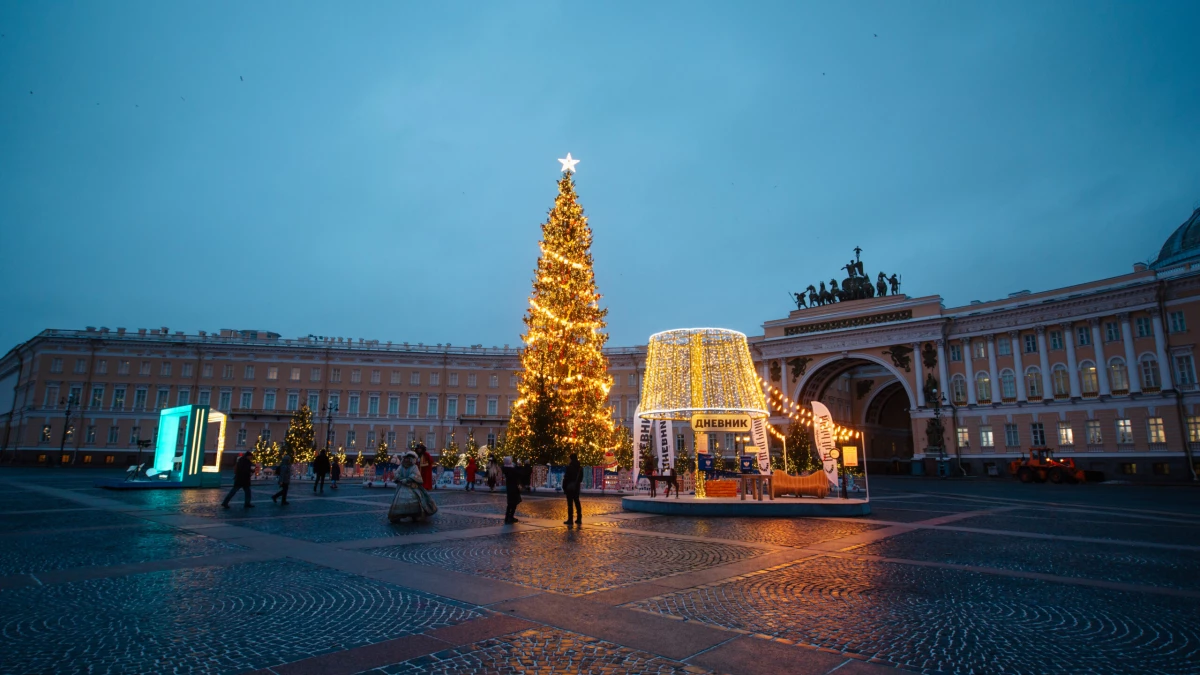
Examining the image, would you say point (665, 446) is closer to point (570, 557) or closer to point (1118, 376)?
point (570, 557)

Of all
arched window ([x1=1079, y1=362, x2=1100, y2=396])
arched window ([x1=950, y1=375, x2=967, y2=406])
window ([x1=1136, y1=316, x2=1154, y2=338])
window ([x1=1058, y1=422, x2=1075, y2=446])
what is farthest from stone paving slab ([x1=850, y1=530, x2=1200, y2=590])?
arched window ([x1=950, y1=375, x2=967, y2=406])

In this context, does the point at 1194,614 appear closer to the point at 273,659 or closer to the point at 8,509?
the point at 273,659

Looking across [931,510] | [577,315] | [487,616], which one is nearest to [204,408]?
[577,315]

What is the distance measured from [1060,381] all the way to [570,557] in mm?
46784

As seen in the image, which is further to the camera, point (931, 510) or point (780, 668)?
point (931, 510)

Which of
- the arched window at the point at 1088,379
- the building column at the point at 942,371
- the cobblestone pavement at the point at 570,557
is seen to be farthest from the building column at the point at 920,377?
the cobblestone pavement at the point at 570,557

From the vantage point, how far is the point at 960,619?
5605 millimetres

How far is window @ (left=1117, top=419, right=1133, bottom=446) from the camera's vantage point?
39.6 m

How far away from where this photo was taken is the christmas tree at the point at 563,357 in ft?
82.8

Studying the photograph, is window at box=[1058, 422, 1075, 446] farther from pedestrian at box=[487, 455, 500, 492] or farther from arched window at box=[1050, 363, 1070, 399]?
pedestrian at box=[487, 455, 500, 492]

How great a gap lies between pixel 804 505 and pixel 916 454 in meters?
38.8

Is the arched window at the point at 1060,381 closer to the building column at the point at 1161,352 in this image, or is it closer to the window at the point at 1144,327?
the window at the point at 1144,327

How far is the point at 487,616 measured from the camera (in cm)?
552

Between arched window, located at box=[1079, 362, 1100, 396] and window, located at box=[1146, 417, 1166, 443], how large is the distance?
3.31 meters
